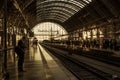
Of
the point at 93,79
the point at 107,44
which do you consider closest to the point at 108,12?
the point at 107,44

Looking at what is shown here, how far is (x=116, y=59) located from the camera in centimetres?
2353

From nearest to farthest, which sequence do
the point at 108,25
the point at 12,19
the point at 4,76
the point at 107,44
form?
1. the point at 4,76
2. the point at 108,25
3. the point at 107,44
4. the point at 12,19

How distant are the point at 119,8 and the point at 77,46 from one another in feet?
36.0

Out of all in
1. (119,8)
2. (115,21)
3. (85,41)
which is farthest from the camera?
(119,8)

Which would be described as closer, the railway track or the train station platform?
the train station platform

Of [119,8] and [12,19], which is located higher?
[119,8]

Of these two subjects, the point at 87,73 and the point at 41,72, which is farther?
the point at 87,73

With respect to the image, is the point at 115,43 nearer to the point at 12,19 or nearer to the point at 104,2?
the point at 12,19

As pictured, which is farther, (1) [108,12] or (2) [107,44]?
(1) [108,12]

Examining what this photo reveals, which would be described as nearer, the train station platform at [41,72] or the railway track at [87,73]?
the train station platform at [41,72]

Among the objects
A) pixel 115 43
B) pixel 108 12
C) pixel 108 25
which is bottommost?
pixel 115 43

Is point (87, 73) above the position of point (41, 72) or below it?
below

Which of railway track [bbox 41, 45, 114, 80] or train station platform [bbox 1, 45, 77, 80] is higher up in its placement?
train station platform [bbox 1, 45, 77, 80]

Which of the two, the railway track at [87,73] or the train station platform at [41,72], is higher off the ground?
the train station platform at [41,72]
